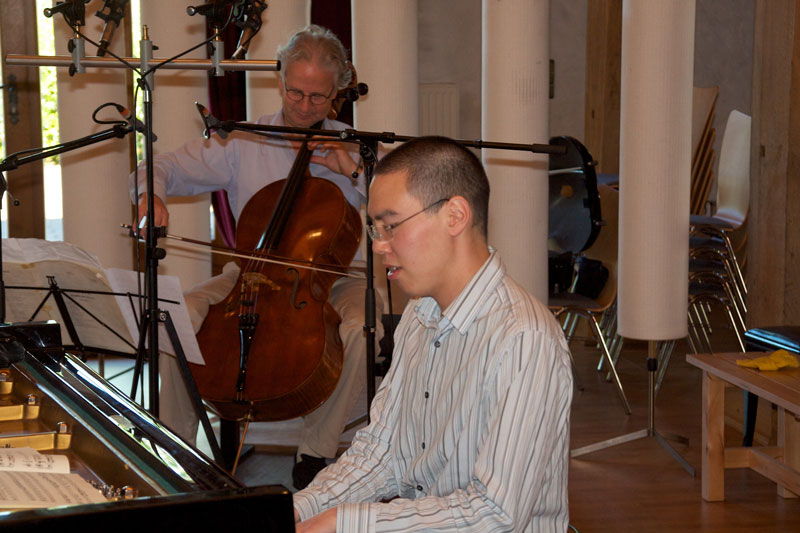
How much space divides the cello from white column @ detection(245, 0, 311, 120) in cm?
128

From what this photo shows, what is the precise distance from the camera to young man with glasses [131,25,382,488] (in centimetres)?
337

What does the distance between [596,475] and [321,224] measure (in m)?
1.47

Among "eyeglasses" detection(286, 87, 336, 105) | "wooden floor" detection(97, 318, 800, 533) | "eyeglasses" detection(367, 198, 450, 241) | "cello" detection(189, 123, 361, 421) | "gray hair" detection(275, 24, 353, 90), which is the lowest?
"wooden floor" detection(97, 318, 800, 533)

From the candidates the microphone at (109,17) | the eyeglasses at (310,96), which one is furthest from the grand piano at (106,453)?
the eyeglasses at (310,96)

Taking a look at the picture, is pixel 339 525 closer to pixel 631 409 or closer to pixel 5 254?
pixel 5 254

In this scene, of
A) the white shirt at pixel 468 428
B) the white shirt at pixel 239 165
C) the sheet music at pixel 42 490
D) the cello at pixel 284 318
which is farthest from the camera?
the white shirt at pixel 239 165

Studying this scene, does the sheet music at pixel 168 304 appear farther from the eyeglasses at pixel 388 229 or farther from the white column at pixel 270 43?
the white column at pixel 270 43

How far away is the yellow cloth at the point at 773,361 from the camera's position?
3248 mm

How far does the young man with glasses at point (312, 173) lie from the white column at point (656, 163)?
3.61ft

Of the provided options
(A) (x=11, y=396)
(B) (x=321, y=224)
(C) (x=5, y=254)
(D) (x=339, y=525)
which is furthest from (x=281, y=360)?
(D) (x=339, y=525)

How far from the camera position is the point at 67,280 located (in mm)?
2814

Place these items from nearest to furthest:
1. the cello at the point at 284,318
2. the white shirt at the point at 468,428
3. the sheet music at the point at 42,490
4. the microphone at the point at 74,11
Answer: the sheet music at the point at 42,490 < the white shirt at the point at 468,428 < the microphone at the point at 74,11 < the cello at the point at 284,318

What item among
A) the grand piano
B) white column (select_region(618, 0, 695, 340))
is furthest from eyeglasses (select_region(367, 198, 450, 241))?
white column (select_region(618, 0, 695, 340))

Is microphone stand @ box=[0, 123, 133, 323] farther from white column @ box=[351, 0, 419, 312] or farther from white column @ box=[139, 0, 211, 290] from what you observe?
white column @ box=[139, 0, 211, 290]
